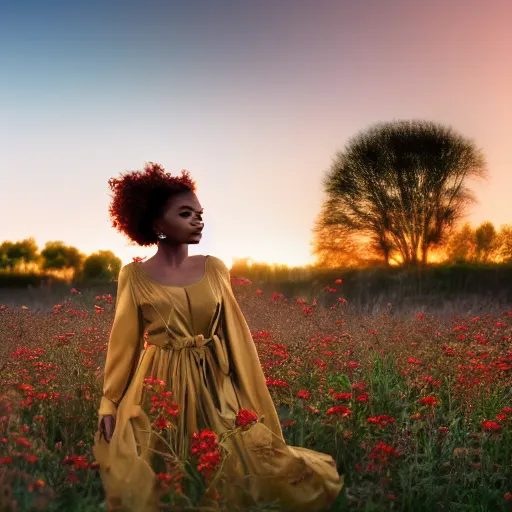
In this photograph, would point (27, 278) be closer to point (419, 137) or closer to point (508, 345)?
point (419, 137)

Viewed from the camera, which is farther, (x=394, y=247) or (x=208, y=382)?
(x=394, y=247)

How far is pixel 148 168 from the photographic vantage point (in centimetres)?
351

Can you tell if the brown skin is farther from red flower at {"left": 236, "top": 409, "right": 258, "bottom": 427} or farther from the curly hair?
red flower at {"left": 236, "top": 409, "right": 258, "bottom": 427}

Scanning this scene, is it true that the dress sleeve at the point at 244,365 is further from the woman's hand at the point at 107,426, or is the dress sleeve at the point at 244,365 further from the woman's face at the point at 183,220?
the woman's hand at the point at 107,426

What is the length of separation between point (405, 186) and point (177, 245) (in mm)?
18475

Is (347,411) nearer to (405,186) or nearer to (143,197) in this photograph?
(143,197)

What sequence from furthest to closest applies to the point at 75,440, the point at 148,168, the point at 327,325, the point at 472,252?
the point at 472,252 → the point at 327,325 → the point at 75,440 → the point at 148,168

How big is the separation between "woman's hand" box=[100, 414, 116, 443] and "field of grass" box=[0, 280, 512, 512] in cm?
15

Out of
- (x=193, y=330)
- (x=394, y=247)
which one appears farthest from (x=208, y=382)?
(x=394, y=247)


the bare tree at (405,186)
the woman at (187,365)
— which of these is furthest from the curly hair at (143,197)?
the bare tree at (405,186)

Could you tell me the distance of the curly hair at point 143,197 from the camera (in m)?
3.41

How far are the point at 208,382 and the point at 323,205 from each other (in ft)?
62.2

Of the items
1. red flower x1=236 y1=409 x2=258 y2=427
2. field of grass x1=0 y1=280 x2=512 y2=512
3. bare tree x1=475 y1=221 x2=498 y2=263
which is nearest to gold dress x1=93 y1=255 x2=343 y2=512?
field of grass x1=0 y1=280 x2=512 y2=512

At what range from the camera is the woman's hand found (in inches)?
123
